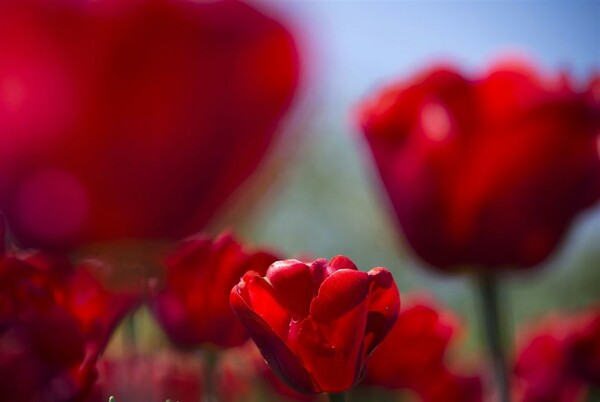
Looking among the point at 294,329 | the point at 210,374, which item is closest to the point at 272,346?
the point at 294,329

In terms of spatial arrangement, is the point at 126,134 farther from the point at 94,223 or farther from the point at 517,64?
the point at 517,64

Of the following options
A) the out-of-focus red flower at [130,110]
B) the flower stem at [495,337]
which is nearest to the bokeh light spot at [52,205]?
the out-of-focus red flower at [130,110]

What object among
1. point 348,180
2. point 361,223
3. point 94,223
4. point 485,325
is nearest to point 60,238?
point 94,223

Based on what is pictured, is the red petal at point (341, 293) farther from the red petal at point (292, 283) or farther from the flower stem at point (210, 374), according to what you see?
the flower stem at point (210, 374)

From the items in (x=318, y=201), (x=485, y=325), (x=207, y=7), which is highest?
(x=207, y=7)

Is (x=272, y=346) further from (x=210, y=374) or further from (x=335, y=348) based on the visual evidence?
(x=210, y=374)
